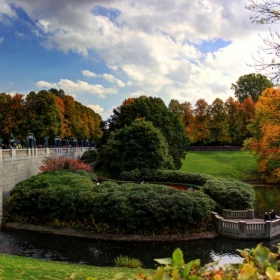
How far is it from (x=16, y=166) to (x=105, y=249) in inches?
615

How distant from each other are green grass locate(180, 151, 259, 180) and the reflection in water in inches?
1506

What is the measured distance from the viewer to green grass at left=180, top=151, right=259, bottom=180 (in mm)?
61906

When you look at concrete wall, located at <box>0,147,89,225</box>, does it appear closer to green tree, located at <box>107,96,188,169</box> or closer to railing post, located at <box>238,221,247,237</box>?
green tree, located at <box>107,96,188,169</box>

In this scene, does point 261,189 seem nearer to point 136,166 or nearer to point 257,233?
point 136,166

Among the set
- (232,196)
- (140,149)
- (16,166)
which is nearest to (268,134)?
(232,196)

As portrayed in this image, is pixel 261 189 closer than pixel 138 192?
No

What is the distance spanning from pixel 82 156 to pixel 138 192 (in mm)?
38799

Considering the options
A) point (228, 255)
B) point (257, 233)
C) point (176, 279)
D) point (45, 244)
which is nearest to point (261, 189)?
point (257, 233)

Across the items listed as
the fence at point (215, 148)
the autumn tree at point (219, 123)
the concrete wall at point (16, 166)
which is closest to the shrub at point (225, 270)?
the concrete wall at point (16, 166)

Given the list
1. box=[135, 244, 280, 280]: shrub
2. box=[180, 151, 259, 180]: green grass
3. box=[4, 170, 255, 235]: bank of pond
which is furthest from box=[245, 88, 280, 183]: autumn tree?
box=[135, 244, 280, 280]: shrub

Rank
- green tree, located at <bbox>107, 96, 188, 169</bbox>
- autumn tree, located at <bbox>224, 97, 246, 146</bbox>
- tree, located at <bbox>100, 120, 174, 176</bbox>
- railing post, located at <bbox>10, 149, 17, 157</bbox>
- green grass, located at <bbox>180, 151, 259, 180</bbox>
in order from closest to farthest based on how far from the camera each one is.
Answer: railing post, located at <bbox>10, 149, 17, 157</bbox> → tree, located at <bbox>100, 120, 174, 176</bbox> → green tree, located at <bbox>107, 96, 188, 169</bbox> → green grass, located at <bbox>180, 151, 259, 180</bbox> → autumn tree, located at <bbox>224, 97, 246, 146</bbox>

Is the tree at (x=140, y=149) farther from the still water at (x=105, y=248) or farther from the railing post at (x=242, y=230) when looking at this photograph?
the railing post at (x=242, y=230)

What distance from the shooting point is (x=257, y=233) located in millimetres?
25000

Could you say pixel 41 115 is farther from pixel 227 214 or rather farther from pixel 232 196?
pixel 227 214
